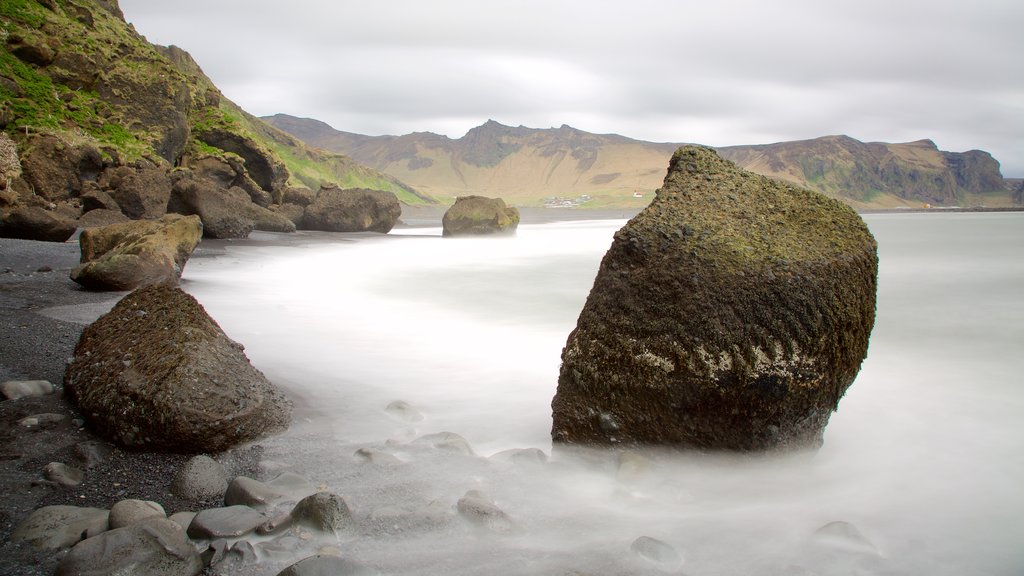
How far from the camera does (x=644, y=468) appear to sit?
12.7ft

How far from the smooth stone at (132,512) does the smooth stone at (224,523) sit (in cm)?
18

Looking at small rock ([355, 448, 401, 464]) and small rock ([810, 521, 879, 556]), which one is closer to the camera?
small rock ([810, 521, 879, 556])

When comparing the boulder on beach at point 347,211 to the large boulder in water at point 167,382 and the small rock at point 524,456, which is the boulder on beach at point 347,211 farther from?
the small rock at point 524,456

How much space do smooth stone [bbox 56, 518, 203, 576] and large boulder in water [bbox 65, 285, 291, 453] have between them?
1127mm

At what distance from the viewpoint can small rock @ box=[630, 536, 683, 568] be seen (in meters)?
3.00

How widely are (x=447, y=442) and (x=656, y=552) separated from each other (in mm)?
1707

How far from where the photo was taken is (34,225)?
41.7ft

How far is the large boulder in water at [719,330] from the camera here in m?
3.80

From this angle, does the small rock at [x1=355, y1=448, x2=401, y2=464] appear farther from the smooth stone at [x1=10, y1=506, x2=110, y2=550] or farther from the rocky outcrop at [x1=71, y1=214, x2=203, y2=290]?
the rocky outcrop at [x1=71, y1=214, x2=203, y2=290]

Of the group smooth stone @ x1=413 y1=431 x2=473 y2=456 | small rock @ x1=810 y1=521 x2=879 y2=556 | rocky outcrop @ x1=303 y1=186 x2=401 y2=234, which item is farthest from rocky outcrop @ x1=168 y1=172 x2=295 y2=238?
small rock @ x1=810 y1=521 x2=879 y2=556

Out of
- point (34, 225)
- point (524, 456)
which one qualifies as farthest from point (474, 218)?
→ point (524, 456)

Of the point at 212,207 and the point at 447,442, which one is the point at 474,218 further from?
the point at 447,442

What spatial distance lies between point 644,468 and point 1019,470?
252cm

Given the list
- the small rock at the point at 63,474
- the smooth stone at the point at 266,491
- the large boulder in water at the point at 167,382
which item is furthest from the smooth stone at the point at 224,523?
the large boulder in water at the point at 167,382
